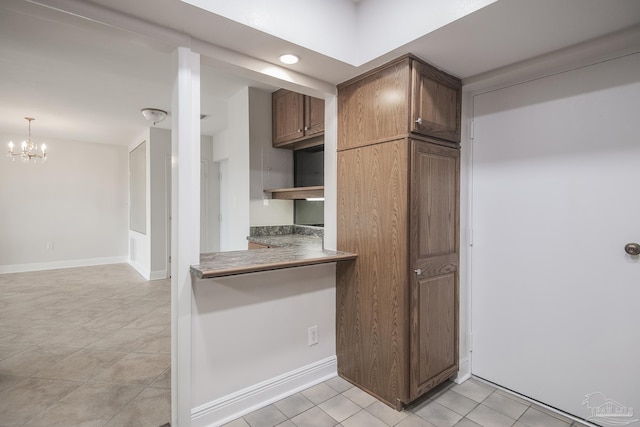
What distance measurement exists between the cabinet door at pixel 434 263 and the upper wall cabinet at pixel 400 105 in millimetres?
141

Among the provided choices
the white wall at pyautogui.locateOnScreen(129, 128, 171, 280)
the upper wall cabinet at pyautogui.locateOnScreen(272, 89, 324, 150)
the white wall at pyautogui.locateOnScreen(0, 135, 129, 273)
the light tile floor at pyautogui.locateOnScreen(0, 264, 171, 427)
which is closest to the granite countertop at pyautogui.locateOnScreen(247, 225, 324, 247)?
the upper wall cabinet at pyautogui.locateOnScreen(272, 89, 324, 150)

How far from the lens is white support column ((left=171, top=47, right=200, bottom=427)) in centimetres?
169

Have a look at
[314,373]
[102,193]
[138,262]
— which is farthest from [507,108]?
[102,193]

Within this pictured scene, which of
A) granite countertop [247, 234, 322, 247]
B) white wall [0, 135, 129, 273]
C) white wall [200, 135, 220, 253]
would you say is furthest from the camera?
white wall [0, 135, 129, 273]

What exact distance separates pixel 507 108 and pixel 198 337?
95.2 inches

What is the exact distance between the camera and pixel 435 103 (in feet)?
6.77

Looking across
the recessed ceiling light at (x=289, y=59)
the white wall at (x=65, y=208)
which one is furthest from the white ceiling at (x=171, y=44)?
the white wall at (x=65, y=208)

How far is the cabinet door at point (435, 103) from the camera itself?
193cm

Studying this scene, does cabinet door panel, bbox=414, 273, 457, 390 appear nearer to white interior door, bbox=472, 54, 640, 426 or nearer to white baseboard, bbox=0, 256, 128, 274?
white interior door, bbox=472, 54, 640, 426

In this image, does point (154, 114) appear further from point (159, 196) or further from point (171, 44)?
point (171, 44)

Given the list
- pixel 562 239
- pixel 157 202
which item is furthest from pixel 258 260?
pixel 157 202

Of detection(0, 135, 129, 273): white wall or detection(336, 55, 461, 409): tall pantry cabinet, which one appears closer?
detection(336, 55, 461, 409): tall pantry cabinet

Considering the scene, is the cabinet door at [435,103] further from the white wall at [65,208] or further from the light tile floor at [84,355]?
the white wall at [65,208]

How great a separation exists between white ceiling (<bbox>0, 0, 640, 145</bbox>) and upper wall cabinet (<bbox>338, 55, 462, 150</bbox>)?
0.09m
